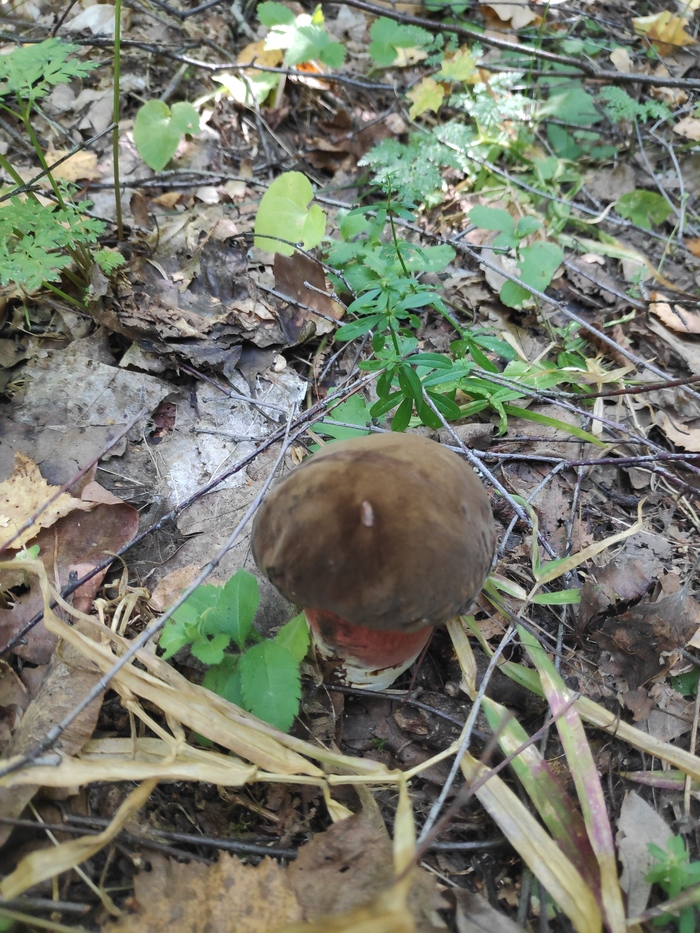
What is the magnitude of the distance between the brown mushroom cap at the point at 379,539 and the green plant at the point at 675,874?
72 centimetres

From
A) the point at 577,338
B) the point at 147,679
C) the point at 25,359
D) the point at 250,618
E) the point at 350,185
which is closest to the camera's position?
the point at 147,679

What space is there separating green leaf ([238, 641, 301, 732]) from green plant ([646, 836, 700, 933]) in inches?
35.6

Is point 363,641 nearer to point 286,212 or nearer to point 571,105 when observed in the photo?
point 286,212

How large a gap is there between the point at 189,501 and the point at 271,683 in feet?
2.47

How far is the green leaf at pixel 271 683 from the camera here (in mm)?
1397

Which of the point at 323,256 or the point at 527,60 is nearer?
the point at 323,256

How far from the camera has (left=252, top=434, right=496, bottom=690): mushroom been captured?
1.20 m

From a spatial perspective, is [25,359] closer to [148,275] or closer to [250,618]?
[148,275]

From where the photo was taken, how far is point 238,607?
1.54 m

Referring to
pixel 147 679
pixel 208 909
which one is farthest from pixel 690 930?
pixel 147 679

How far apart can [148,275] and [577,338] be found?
2031 millimetres

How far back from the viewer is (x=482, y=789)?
1418 mm

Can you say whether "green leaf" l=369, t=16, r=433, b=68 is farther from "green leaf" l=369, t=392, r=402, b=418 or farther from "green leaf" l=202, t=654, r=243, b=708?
"green leaf" l=202, t=654, r=243, b=708

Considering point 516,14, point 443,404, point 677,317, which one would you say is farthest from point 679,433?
point 516,14
